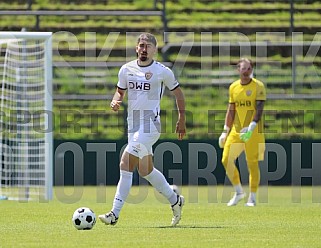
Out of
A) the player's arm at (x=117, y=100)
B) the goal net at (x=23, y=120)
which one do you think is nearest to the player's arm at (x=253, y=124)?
the goal net at (x=23, y=120)

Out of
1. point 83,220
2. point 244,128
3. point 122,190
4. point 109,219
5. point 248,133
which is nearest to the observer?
point 83,220

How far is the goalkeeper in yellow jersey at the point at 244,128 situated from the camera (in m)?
13.5

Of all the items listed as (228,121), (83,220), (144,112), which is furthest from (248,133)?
(83,220)

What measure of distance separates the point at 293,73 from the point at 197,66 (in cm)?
310

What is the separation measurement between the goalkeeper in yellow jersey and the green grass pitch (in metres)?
0.49

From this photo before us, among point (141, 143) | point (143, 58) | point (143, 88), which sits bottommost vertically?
point (141, 143)

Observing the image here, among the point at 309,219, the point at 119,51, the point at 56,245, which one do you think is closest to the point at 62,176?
the point at 119,51

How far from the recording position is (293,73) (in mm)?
21141

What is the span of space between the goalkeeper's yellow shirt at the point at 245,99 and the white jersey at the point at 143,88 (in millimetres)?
4160

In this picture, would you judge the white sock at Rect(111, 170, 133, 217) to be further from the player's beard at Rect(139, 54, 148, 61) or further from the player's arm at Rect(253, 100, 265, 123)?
the player's arm at Rect(253, 100, 265, 123)

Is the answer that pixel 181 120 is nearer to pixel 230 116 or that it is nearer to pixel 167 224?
pixel 167 224

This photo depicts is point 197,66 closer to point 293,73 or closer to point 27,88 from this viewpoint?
point 293,73

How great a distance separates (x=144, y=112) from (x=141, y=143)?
0.34 m

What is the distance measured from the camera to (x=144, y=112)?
948 cm
